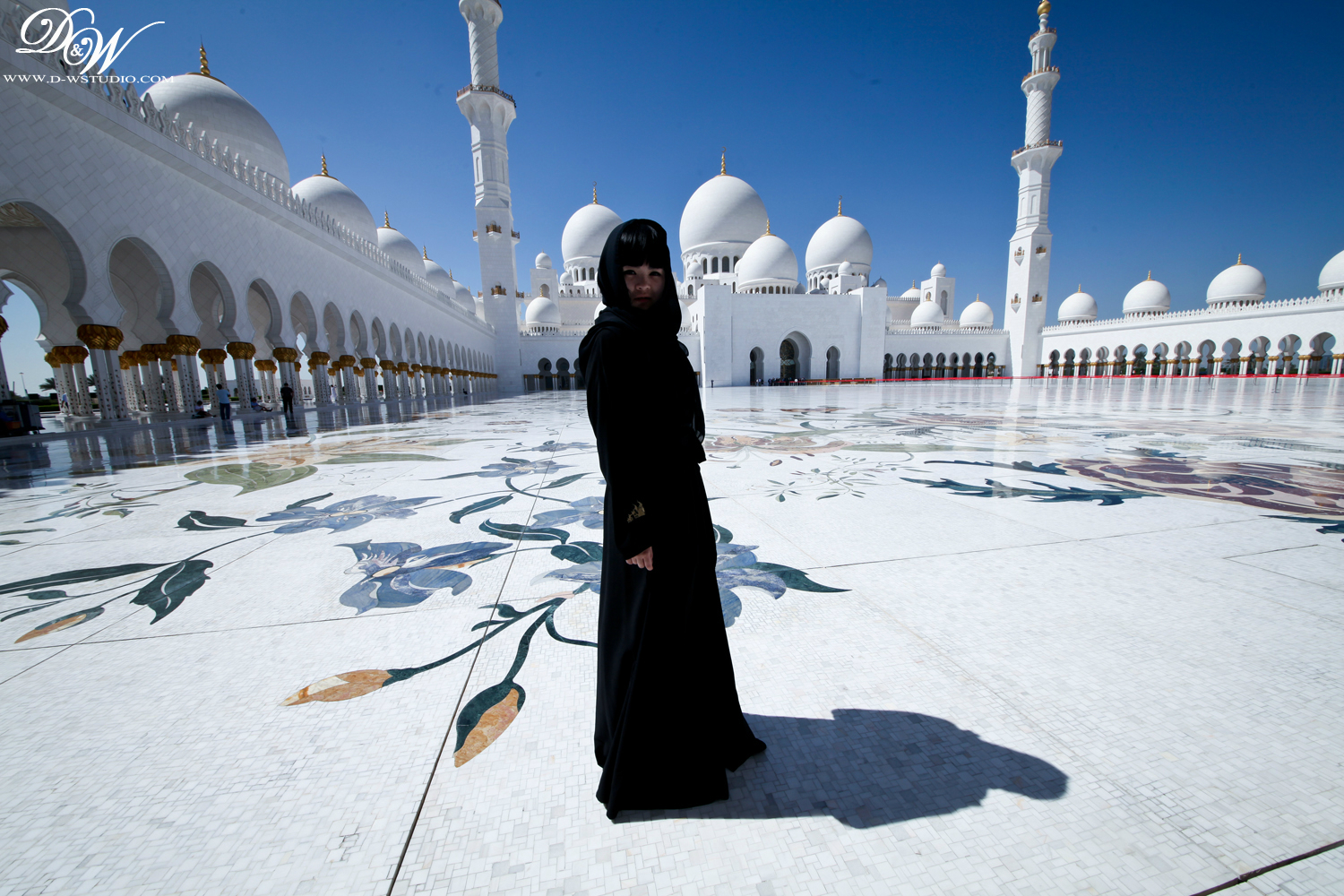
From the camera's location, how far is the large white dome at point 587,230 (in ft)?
99.0

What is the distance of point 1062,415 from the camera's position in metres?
6.44

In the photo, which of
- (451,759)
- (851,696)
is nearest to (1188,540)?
(851,696)

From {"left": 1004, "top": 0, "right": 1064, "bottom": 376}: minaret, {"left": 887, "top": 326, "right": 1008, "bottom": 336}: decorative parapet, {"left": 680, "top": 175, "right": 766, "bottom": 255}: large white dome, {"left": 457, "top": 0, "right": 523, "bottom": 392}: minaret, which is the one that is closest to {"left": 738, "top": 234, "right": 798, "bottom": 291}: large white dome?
{"left": 680, "top": 175, "right": 766, "bottom": 255}: large white dome

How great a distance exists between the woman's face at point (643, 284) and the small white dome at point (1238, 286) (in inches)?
1516

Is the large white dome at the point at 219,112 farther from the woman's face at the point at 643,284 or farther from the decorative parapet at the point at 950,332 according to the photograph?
the decorative parapet at the point at 950,332

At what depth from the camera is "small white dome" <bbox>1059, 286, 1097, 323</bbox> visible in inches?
1240

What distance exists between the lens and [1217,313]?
23.2 meters

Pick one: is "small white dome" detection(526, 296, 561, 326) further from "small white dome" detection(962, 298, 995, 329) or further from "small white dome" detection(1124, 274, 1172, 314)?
"small white dome" detection(1124, 274, 1172, 314)

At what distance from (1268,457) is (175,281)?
511 inches

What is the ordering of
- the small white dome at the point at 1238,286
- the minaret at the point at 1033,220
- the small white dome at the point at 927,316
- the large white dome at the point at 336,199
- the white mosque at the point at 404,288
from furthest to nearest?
the small white dome at the point at 927,316
the small white dome at the point at 1238,286
the minaret at the point at 1033,220
the large white dome at the point at 336,199
the white mosque at the point at 404,288

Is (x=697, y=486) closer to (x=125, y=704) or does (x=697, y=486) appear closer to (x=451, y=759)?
(x=451, y=759)

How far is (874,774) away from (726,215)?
29.4 m

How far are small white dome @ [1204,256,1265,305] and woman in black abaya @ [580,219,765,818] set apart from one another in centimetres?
3853

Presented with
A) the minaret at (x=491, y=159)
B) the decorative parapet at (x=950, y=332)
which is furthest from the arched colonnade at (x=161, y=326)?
the decorative parapet at (x=950, y=332)
